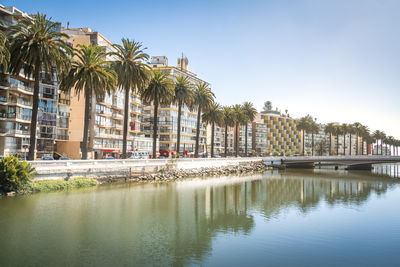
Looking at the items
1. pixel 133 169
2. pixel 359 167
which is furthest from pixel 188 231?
pixel 359 167

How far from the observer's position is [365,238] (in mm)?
23922

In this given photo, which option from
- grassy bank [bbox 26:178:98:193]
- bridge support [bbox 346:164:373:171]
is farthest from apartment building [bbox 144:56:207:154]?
grassy bank [bbox 26:178:98:193]

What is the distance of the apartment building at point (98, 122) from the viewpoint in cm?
7044

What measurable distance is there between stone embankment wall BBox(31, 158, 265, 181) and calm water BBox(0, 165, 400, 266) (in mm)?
4427

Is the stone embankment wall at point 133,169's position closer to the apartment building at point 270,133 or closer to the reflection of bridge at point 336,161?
the reflection of bridge at point 336,161

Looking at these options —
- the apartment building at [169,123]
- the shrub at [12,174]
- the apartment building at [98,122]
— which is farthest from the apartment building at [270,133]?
the shrub at [12,174]

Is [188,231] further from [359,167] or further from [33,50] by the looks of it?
[359,167]

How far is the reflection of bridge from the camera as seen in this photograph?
93.3 m

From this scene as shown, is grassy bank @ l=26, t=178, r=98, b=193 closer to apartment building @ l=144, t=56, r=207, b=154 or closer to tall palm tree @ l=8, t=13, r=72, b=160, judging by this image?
tall palm tree @ l=8, t=13, r=72, b=160

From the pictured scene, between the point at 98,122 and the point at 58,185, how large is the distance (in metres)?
38.7

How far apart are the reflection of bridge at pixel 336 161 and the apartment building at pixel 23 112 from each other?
223 ft

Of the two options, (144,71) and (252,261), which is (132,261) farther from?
(144,71)

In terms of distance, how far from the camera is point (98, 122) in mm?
74562

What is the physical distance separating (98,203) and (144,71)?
92.7 feet
